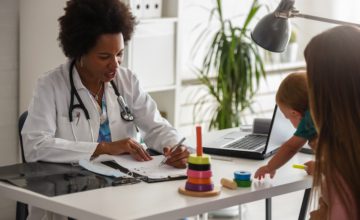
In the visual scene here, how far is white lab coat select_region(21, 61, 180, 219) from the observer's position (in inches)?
112

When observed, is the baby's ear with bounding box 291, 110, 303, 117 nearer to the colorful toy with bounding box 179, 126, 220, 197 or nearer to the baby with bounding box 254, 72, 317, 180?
the baby with bounding box 254, 72, 317, 180

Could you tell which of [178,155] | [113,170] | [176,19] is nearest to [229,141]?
[178,155]

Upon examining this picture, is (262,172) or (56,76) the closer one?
(262,172)

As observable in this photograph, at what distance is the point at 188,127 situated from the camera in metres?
5.17

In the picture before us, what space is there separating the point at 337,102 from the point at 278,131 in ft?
3.60

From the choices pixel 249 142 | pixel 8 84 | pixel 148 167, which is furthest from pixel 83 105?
pixel 8 84

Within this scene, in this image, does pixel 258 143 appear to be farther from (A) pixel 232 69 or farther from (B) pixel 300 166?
(A) pixel 232 69

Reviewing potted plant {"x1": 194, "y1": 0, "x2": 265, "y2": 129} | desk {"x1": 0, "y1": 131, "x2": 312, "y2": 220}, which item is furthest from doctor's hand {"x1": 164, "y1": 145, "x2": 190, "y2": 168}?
potted plant {"x1": 194, "y1": 0, "x2": 265, "y2": 129}

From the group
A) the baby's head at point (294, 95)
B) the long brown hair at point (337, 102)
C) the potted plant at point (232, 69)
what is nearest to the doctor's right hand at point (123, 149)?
the baby's head at point (294, 95)

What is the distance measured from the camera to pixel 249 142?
319 cm

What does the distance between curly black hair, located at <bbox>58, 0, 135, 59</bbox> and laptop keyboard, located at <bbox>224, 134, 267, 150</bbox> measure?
62 cm

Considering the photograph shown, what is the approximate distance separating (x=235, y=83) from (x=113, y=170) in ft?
7.00

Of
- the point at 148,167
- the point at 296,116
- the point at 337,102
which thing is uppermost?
the point at 337,102

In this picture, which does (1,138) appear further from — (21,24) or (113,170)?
(113,170)
